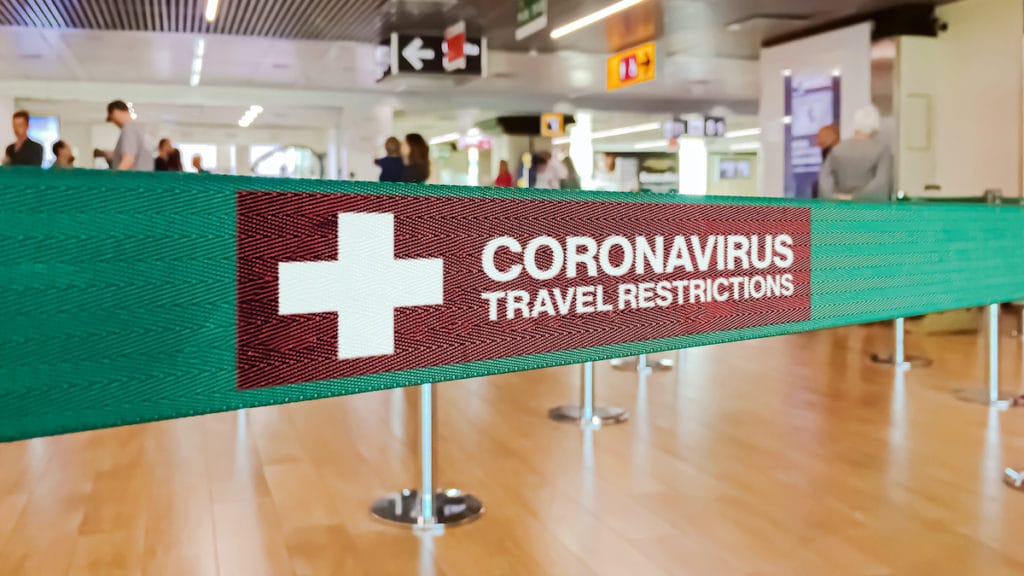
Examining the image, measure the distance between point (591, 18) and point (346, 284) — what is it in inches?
362

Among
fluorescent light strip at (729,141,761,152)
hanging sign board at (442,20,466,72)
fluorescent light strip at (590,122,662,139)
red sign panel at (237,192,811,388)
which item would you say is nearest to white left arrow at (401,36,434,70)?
hanging sign board at (442,20,466,72)

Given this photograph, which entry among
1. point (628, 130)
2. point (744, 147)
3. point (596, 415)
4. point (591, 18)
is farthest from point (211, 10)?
point (744, 147)

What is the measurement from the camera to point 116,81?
12.9m

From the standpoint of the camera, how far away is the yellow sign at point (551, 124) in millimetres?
17422

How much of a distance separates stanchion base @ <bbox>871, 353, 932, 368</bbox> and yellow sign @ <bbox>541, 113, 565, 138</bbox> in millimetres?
11881

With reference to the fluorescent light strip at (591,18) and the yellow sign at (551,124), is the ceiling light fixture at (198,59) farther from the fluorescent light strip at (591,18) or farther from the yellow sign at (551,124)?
the yellow sign at (551,124)

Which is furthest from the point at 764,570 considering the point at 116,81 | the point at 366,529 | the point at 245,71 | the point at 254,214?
the point at 116,81

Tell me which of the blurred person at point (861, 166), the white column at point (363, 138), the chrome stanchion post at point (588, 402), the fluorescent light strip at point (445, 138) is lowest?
the chrome stanchion post at point (588, 402)

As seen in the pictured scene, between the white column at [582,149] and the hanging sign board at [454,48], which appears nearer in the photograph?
the hanging sign board at [454,48]

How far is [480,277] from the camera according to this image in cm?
176

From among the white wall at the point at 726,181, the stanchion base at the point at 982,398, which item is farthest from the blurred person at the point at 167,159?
the white wall at the point at 726,181

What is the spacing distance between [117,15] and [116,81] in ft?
8.49

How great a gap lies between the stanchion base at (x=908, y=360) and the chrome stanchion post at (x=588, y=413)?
252 cm

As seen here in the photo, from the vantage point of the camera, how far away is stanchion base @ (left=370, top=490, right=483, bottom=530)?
2787 millimetres
